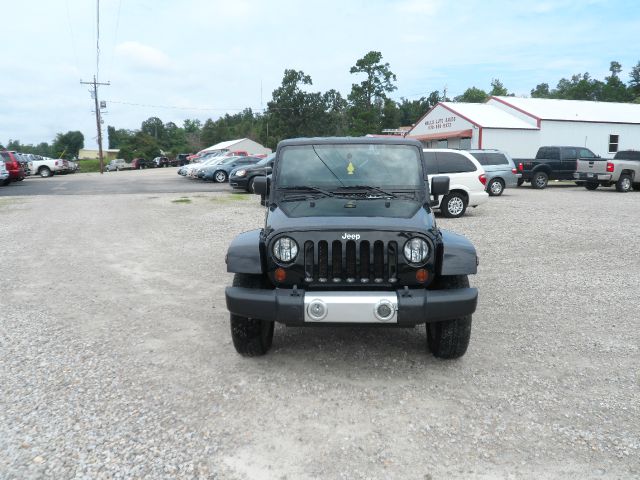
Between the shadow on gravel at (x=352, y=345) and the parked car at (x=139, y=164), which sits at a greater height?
the parked car at (x=139, y=164)

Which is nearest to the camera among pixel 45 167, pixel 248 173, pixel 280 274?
pixel 280 274

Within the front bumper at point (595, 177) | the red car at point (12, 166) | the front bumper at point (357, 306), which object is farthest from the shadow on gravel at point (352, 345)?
the red car at point (12, 166)

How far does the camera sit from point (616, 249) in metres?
9.39

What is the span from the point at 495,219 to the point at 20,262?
10058 millimetres

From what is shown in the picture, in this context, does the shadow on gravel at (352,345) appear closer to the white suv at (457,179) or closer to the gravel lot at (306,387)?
the gravel lot at (306,387)

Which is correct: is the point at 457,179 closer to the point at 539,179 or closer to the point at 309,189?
the point at 309,189

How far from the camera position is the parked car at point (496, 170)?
19078mm

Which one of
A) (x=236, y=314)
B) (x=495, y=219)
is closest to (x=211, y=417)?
(x=236, y=314)

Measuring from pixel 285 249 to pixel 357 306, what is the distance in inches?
29.0

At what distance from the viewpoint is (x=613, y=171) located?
70.0ft

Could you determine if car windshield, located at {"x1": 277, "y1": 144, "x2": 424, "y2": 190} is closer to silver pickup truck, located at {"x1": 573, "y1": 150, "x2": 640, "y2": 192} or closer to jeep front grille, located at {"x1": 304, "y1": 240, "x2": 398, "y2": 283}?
jeep front grille, located at {"x1": 304, "y1": 240, "x2": 398, "y2": 283}

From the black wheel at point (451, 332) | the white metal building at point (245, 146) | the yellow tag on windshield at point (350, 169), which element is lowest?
the black wheel at point (451, 332)

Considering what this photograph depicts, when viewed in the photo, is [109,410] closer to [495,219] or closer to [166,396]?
[166,396]

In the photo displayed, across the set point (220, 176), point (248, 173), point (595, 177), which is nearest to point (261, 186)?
point (248, 173)
